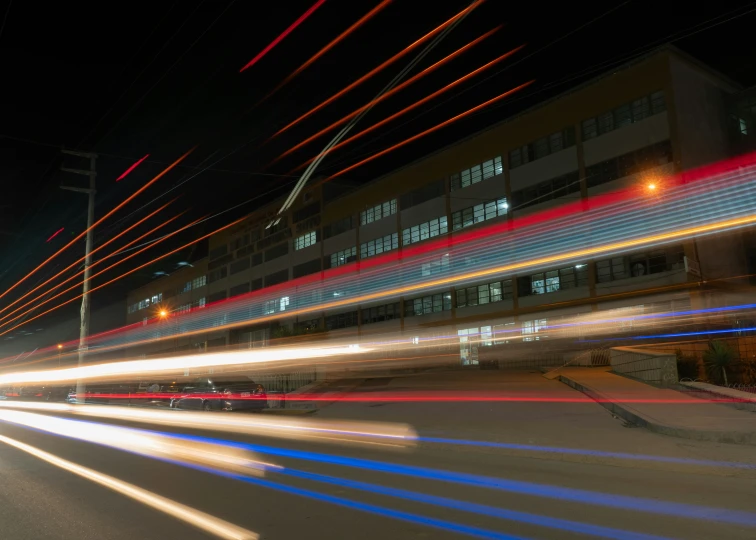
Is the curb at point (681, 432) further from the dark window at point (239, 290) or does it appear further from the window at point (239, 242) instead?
the window at point (239, 242)

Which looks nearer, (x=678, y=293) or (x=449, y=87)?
(x=449, y=87)

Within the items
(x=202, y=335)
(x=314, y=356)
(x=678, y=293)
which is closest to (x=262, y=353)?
(x=314, y=356)

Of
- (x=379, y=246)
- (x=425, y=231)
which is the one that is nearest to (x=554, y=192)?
(x=425, y=231)

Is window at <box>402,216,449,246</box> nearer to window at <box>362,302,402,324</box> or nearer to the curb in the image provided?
window at <box>362,302,402,324</box>

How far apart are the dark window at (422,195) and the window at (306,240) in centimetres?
1159

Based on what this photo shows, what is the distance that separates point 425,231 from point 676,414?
1265 inches

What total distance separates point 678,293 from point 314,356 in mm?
18090

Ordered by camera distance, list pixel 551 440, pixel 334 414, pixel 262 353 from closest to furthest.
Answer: pixel 551 440, pixel 334 414, pixel 262 353

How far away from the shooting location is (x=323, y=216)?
171 feet

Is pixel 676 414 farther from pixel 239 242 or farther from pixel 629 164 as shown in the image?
pixel 239 242

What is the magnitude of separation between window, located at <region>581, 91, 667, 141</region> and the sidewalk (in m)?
18.8

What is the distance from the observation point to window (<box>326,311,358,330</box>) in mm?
49000

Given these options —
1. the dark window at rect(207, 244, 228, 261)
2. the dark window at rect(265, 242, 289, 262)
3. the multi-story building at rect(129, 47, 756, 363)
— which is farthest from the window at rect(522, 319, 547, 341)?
the dark window at rect(207, 244, 228, 261)

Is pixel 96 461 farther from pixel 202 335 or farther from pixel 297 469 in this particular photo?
pixel 202 335
